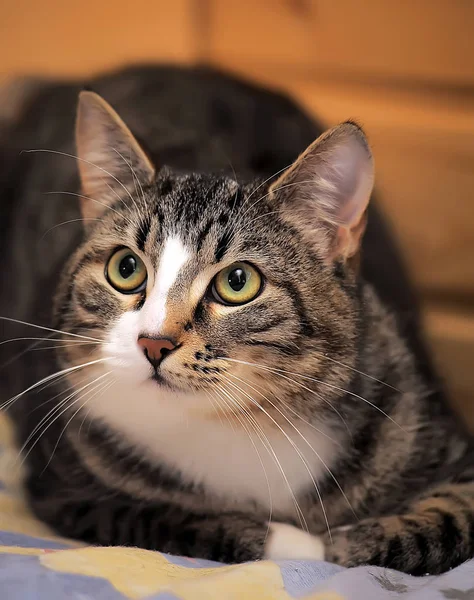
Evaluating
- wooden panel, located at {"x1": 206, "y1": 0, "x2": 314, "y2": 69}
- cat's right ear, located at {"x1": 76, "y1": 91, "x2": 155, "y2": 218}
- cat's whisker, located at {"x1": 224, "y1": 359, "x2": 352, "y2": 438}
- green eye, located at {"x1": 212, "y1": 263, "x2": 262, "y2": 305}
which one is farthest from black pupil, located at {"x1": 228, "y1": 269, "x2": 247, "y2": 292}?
wooden panel, located at {"x1": 206, "y1": 0, "x2": 314, "y2": 69}

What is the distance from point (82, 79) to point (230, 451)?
975mm

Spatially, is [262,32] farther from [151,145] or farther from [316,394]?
[316,394]

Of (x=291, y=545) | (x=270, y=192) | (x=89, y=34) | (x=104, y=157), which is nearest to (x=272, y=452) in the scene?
(x=291, y=545)

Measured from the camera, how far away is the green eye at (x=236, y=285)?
0.90 m

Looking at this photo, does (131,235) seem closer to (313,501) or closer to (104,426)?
(104,426)

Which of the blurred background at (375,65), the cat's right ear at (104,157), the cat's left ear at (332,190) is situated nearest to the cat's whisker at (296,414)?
the cat's left ear at (332,190)

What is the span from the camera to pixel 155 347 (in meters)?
0.83

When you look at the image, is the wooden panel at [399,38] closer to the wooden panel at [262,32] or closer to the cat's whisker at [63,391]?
the wooden panel at [262,32]

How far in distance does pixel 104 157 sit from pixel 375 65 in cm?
71

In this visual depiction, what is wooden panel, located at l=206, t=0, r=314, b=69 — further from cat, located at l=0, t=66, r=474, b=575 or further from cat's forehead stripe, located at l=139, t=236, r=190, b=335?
cat's forehead stripe, located at l=139, t=236, r=190, b=335

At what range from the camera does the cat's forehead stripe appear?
0.84 m

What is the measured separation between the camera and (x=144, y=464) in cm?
100

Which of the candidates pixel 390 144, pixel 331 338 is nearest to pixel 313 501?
pixel 331 338

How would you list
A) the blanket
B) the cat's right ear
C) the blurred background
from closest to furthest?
the blanket, the cat's right ear, the blurred background
